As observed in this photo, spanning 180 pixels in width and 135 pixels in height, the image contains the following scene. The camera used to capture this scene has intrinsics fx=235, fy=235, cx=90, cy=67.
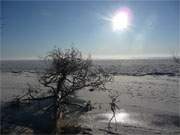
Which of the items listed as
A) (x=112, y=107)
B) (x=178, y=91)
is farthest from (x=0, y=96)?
(x=178, y=91)

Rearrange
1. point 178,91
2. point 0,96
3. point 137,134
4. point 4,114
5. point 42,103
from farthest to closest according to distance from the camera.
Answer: point 178,91
point 0,96
point 42,103
point 4,114
point 137,134

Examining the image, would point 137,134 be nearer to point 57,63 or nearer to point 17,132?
point 17,132

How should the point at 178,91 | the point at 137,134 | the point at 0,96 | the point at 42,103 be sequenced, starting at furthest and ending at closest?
the point at 178,91, the point at 0,96, the point at 42,103, the point at 137,134

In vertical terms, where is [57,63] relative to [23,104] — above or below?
above

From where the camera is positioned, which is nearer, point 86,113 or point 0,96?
point 86,113

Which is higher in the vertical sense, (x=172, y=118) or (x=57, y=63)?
(x=57, y=63)

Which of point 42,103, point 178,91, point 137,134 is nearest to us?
point 137,134

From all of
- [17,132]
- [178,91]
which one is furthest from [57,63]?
[178,91]

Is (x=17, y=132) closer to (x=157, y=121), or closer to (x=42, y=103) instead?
(x=42, y=103)

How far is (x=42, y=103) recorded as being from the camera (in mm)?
18141

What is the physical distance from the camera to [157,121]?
15008 mm

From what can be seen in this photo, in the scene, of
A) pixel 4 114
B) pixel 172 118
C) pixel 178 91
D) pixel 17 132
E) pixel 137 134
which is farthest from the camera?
pixel 178 91

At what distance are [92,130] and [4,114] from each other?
5.80m

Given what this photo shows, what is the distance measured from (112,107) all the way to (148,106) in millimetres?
3103
